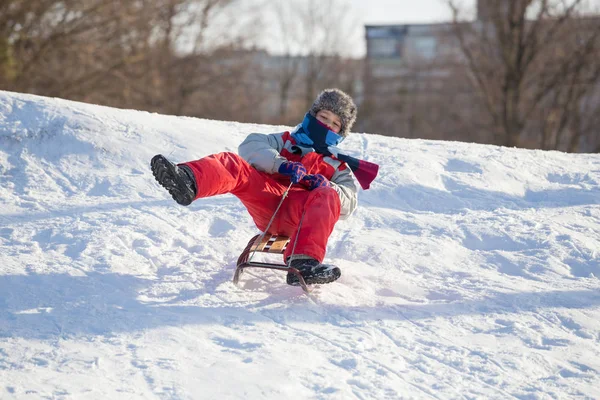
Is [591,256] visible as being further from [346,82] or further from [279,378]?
[346,82]

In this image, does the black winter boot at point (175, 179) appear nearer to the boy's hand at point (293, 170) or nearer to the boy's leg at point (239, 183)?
the boy's leg at point (239, 183)

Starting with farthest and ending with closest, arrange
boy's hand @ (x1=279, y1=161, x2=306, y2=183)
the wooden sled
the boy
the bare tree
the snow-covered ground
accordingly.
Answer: the bare tree
boy's hand @ (x1=279, y1=161, x2=306, y2=183)
the wooden sled
the boy
the snow-covered ground

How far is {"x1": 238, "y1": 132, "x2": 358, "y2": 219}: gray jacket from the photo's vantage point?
3668 millimetres

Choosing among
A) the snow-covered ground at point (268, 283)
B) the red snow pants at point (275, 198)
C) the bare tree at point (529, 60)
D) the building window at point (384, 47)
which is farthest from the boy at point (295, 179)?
the building window at point (384, 47)

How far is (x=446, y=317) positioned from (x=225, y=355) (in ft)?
3.93

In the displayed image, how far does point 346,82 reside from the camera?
108ft

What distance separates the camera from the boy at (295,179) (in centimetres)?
324

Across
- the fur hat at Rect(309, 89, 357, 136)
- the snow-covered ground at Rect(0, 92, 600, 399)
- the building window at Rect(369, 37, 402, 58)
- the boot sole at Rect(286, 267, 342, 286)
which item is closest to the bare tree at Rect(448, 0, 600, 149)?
the snow-covered ground at Rect(0, 92, 600, 399)

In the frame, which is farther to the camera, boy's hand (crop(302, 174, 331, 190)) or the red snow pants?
boy's hand (crop(302, 174, 331, 190))

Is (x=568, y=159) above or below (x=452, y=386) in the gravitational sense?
above

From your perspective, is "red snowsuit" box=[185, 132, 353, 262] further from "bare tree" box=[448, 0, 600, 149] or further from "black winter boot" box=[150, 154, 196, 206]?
"bare tree" box=[448, 0, 600, 149]

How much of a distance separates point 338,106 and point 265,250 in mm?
1062

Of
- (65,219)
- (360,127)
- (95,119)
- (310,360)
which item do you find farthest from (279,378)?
(360,127)

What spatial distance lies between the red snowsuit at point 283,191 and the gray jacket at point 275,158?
0.01 m
